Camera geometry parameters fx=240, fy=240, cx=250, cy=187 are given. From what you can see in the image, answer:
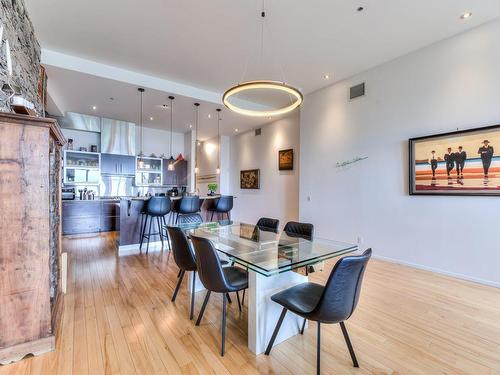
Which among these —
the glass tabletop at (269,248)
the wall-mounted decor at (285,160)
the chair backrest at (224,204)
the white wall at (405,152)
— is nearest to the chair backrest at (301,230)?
the glass tabletop at (269,248)

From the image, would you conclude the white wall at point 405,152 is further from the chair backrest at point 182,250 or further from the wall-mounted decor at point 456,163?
the chair backrest at point 182,250

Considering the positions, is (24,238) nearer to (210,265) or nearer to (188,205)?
(210,265)

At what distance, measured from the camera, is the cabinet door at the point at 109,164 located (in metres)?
7.01

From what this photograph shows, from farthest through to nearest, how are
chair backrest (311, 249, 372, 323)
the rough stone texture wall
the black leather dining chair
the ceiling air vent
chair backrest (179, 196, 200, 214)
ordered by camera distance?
chair backrest (179, 196, 200, 214), the ceiling air vent, the black leather dining chair, the rough stone texture wall, chair backrest (311, 249, 372, 323)

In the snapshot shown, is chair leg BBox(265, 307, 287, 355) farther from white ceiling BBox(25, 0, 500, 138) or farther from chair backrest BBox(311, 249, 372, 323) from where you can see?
white ceiling BBox(25, 0, 500, 138)

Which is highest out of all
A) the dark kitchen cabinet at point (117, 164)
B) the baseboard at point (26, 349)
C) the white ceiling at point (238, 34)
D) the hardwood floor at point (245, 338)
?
the white ceiling at point (238, 34)

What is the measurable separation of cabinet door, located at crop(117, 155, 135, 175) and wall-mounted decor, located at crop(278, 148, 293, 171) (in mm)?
4524

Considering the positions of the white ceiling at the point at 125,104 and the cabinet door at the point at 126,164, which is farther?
the cabinet door at the point at 126,164

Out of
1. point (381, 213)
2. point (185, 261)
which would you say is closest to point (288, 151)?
point (381, 213)

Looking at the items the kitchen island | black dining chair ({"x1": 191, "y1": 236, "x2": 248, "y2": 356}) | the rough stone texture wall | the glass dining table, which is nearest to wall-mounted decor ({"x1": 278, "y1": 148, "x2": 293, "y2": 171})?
the kitchen island

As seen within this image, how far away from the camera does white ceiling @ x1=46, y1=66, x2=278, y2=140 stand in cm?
447

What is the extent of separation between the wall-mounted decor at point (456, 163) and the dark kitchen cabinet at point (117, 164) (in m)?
7.18

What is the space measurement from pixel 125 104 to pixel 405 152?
5916 mm

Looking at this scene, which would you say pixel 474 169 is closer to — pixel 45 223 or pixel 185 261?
pixel 185 261
